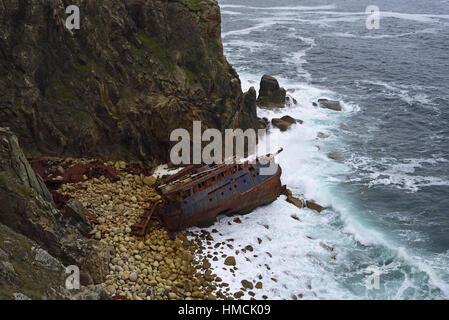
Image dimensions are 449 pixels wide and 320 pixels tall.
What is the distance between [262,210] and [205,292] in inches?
347

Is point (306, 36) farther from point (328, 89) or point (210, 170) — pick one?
point (210, 170)

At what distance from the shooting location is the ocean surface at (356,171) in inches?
831

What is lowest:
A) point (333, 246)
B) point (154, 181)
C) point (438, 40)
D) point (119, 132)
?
point (333, 246)

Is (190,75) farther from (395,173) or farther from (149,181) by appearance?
(395,173)

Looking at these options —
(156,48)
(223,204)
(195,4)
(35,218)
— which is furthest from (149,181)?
(195,4)

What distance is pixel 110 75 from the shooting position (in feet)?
86.0

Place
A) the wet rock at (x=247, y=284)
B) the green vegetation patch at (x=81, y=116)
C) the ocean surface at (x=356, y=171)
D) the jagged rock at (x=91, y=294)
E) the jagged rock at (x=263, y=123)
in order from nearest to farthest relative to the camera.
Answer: the jagged rock at (x=91, y=294)
the wet rock at (x=247, y=284)
the ocean surface at (x=356, y=171)
the green vegetation patch at (x=81, y=116)
the jagged rock at (x=263, y=123)

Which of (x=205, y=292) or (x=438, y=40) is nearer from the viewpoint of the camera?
(x=205, y=292)

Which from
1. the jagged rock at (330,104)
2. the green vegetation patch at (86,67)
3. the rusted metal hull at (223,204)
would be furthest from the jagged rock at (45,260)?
the jagged rock at (330,104)

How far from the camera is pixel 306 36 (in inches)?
2960

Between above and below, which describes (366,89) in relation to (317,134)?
above

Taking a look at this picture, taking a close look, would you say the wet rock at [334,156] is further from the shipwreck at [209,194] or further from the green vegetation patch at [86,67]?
the green vegetation patch at [86,67]

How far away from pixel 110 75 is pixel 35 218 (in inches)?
545

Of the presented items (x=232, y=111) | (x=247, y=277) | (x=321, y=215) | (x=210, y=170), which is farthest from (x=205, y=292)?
(x=232, y=111)
